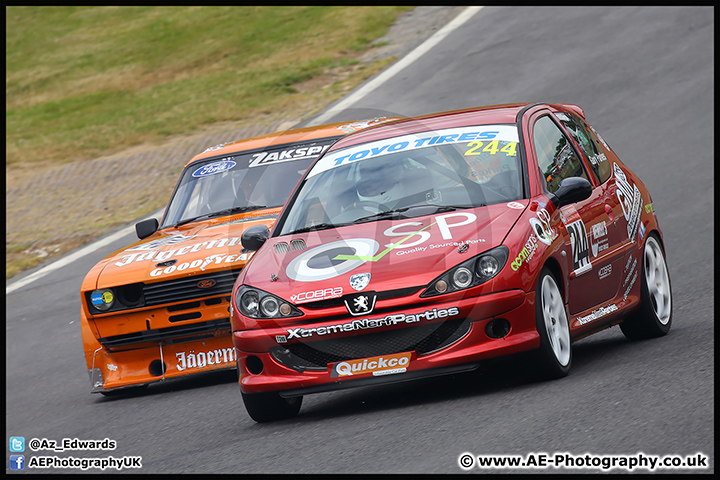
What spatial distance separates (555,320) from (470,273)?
27.9 inches

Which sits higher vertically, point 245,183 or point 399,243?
point 399,243

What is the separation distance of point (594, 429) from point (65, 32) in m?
29.8

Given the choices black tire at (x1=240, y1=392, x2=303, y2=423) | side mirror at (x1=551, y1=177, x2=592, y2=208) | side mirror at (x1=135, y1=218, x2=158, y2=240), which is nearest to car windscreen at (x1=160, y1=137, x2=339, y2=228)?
side mirror at (x1=135, y1=218, x2=158, y2=240)

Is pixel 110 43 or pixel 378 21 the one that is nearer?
pixel 378 21

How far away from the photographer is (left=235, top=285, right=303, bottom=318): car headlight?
5.74 m

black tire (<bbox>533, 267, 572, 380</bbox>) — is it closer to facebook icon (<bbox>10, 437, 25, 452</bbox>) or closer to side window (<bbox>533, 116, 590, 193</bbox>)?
side window (<bbox>533, 116, 590, 193</bbox>)

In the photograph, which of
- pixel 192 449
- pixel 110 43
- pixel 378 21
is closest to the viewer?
pixel 192 449

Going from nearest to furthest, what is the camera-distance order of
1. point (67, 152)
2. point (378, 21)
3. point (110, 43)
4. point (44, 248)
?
point (44, 248) → point (67, 152) → point (378, 21) → point (110, 43)

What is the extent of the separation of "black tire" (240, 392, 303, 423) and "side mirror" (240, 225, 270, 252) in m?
1.10

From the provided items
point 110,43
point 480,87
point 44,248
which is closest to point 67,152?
point 44,248

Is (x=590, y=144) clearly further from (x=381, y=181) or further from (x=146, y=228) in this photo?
(x=146, y=228)

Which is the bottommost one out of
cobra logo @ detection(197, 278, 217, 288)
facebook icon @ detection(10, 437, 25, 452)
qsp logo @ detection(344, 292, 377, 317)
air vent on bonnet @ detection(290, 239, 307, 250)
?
facebook icon @ detection(10, 437, 25, 452)

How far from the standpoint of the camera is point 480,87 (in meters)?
18.0
